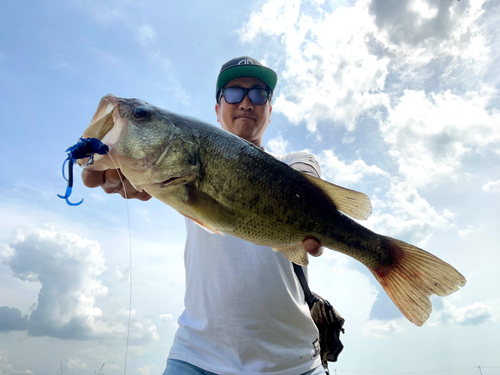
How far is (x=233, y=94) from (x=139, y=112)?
2.27 meters

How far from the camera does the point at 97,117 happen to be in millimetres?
2420

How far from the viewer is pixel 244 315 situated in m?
2.73

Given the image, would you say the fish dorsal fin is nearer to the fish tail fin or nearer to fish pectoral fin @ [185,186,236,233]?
the fish tail fin

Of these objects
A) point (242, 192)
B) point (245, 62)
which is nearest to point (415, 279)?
point (242, 192)

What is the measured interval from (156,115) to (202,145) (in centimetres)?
52

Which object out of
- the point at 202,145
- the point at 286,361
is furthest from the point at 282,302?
the point at 202,145

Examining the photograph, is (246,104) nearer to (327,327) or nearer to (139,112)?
(139,112)

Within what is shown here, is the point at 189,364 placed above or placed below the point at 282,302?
below

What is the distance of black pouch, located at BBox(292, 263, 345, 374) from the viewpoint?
3.80m

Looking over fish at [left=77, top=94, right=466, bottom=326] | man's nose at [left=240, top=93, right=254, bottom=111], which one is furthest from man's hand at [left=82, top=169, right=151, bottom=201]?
man's nose at [left=240, top=93, right=254, bottom=111]

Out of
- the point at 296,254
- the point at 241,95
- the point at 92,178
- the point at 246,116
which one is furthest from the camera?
the point at 241,95

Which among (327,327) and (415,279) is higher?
(415,279)

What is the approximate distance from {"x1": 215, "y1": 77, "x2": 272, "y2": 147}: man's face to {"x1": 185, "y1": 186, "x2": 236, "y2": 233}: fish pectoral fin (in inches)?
83.7

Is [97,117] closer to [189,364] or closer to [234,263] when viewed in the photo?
[234,263]
